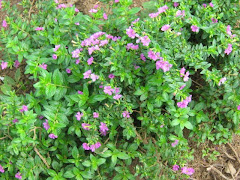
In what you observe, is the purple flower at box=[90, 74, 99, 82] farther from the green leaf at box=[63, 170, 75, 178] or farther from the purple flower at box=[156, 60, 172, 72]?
the green leaf at box=[63, 170, 75, 178]

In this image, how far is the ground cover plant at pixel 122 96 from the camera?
109 inches

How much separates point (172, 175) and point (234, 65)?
1.26 meters

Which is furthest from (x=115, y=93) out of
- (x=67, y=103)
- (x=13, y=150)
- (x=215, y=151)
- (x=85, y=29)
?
(x=215, y=151)

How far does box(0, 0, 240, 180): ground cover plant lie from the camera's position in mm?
2758

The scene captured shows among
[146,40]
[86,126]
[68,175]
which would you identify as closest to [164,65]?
[146,40]

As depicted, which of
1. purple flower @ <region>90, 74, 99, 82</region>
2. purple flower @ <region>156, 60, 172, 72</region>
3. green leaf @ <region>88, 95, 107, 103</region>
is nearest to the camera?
purple flower @ <region>156, 60, 172, 72</region>

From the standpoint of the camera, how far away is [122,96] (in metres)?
2.83

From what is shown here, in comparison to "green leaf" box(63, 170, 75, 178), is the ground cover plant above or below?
above

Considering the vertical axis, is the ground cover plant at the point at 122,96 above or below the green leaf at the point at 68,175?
above

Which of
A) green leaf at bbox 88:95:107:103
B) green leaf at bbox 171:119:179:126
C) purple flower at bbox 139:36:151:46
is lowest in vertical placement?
green leaf at bbox 171:119:179:126

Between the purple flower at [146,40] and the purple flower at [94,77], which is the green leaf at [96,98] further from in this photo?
the purple flower at [146,40]

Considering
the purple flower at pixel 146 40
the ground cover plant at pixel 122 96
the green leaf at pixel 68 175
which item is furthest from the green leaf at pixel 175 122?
the green leaf at pixel 68 175

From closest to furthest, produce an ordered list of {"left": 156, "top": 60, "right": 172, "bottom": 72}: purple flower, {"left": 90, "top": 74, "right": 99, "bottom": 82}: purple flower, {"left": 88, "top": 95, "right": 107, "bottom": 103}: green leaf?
1. {"left": 156, "top": 60, "right": 172, "bottom": 72}: purple flower
2. {"left": 90, "top": 74, "right": 99, "bottom": 82}: purple flower
3. {"left": 88, "top": 95, "right": 107, "bottom": 103}: green leaf

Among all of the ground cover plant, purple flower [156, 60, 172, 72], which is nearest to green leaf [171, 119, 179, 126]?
the ground cover plant
